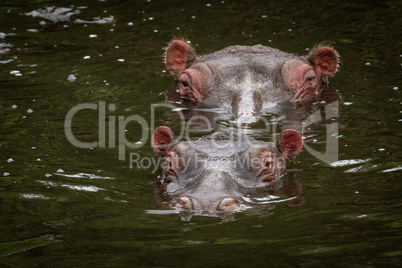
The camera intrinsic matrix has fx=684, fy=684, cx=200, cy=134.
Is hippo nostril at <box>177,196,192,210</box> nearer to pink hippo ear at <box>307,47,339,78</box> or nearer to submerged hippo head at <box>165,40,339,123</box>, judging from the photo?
submerged hippo head at <box>165,40,339,123</box>

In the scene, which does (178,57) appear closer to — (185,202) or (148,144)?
(148,144)

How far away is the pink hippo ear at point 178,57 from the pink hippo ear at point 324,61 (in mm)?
2199

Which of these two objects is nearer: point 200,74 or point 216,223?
point 216,223

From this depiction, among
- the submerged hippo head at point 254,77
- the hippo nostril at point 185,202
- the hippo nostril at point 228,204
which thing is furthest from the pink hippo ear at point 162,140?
the submerged hippo head at point 254,77

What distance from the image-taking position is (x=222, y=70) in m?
11.7

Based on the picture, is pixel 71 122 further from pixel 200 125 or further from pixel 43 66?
pixel 43 66

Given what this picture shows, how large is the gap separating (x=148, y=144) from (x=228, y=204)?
3.09 meters

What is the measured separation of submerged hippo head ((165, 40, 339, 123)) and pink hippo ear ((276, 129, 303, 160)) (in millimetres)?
2426

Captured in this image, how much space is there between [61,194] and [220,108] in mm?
4071

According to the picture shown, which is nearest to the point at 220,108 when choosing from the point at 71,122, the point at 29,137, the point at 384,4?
the point at 71,122

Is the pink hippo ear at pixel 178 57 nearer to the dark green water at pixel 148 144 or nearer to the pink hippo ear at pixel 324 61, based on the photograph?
the dark green water at pixel 148 144

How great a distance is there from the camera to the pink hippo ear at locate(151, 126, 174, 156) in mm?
8281

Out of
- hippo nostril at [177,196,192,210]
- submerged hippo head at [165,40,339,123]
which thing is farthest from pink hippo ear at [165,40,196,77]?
hippo nostril at [177,196,192,210]

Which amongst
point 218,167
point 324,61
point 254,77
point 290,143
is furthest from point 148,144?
point 324,61
